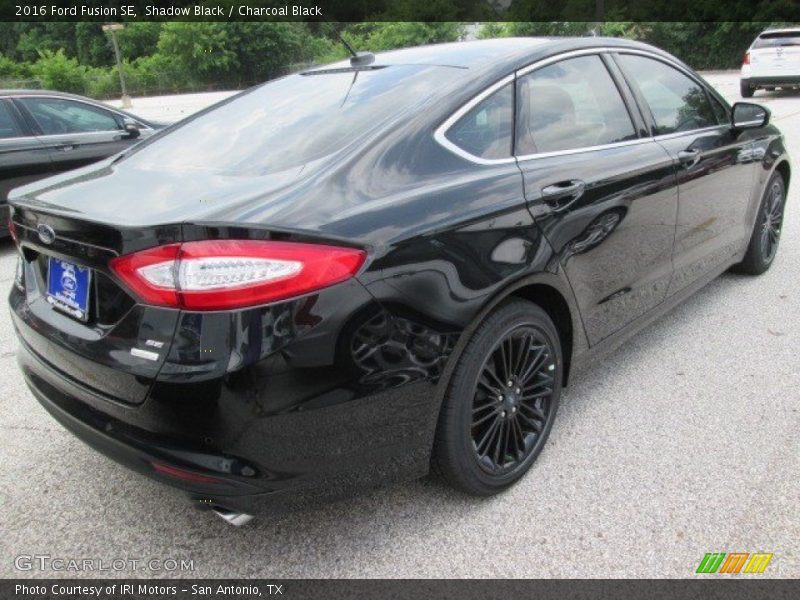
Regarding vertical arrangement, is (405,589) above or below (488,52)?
below

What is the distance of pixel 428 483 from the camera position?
8.20ft

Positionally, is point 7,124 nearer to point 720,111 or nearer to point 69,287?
point 69,287

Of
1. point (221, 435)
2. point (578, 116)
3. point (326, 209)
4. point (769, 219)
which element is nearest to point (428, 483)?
point (221, 435)

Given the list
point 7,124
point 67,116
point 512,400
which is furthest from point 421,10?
point 512,400

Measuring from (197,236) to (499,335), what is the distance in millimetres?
1052

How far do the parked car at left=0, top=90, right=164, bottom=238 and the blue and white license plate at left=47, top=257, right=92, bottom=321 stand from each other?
4373 millimetres

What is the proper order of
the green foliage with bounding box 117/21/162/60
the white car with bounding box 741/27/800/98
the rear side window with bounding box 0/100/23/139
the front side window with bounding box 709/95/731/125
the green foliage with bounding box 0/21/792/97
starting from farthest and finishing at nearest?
the green foliage with bounding box 117/21/162/60 < the green foliage with bounding box 0/21/792/97 < the white car with bounding box 741/27/800/98 < the rear side window with bounding box 0/100/23/139 < the front side window with bounding box 709/95/731/125

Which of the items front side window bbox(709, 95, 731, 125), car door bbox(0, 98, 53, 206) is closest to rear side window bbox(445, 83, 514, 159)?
front side window bbox(709, 95, 731, 125)

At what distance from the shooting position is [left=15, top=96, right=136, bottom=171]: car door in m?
6.36

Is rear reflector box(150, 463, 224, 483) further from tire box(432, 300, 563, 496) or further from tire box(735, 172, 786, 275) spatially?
tire box(735, 172, 786, 275)

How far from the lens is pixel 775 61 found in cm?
1794

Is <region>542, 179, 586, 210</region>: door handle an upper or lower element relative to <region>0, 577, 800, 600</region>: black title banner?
upper

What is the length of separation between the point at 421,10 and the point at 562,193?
59.5 m

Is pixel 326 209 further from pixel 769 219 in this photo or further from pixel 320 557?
pixel 769 219
